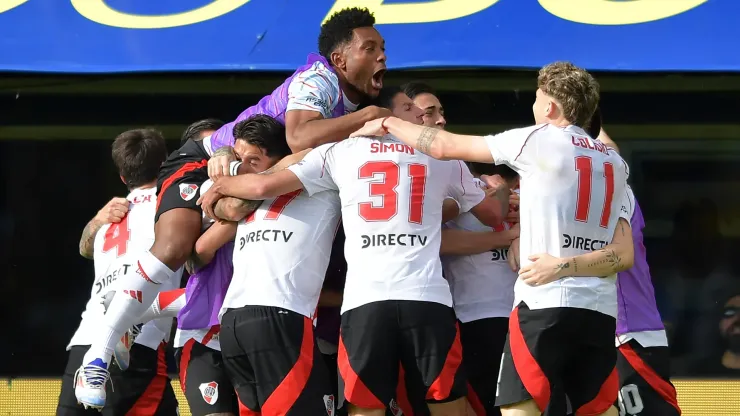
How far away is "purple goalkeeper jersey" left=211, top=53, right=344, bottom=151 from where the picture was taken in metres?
5.47

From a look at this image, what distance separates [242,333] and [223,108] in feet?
11.3

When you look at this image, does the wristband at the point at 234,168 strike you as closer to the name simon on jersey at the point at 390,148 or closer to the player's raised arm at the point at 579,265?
the name simon on jersey at the point at 390,148

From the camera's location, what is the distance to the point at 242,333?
4.91 m

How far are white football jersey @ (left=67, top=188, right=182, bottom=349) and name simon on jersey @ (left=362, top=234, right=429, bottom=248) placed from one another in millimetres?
1450

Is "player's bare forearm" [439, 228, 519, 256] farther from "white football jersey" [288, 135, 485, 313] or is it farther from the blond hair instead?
the blond hair

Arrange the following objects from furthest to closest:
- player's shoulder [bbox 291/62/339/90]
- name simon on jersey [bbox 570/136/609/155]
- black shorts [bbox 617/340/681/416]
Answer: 1. black shorts [bbox 617/340/681/416]
2. player's shoulder [bbox 291/62/339/90]
3. name simon on jersey [bbox 570/136/609/155]

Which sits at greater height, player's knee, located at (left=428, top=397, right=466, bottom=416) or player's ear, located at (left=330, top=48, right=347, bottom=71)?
player's ear, located at (left=330, top=48, right=347, bottom=71)

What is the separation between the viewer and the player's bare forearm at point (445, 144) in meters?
4.64

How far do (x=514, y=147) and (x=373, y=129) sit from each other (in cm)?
66

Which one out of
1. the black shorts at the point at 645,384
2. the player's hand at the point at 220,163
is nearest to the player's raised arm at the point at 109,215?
the player's hand at the point at 220,163

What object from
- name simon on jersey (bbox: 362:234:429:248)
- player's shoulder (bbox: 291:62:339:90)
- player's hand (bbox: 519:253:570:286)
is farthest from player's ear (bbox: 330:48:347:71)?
player's hand (bbox: 519:253:570:286)

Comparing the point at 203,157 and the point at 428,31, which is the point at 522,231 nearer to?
the point at 203,157

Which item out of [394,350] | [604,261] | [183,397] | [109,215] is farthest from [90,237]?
[604,261]

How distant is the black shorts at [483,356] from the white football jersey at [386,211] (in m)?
0.60
